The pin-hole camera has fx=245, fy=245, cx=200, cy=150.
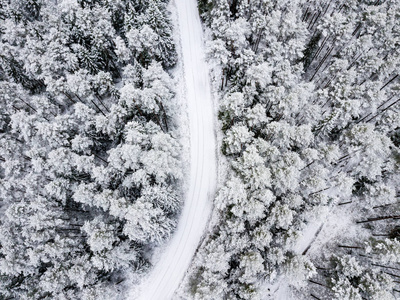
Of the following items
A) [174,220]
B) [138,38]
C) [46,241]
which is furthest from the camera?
[138,38]

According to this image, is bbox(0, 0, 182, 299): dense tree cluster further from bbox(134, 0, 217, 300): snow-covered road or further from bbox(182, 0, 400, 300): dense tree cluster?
bbox(182, 0, 400, 300): dense tree cluster

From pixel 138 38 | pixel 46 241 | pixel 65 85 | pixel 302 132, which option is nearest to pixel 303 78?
pixel 302 132

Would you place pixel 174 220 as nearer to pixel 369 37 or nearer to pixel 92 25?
pixel 92 25

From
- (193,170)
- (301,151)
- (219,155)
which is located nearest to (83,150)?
(193,170)

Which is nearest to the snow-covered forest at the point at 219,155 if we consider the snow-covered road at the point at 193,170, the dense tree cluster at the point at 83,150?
the dense tree cluster at the point at 83,150

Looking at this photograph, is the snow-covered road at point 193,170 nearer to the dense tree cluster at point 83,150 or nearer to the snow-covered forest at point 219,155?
the snow-covered forest at point 219,155
